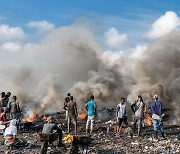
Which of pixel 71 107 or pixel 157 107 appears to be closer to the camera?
pixel 157 107

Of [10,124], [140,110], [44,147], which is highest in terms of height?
[140,110]

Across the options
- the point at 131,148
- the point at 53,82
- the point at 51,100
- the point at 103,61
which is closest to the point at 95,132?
the point at 131,148

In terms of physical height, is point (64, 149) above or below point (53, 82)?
below

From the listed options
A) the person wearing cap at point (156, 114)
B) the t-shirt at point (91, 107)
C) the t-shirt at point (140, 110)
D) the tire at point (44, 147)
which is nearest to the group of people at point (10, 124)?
the tire at point (44, 147)

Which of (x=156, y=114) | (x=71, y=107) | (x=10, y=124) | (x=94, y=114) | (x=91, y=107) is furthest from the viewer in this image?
(x=71, y=107)

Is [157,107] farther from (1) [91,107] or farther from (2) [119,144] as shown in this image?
(1) [91,107]

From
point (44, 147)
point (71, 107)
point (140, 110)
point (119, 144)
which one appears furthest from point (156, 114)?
point (44, 147)

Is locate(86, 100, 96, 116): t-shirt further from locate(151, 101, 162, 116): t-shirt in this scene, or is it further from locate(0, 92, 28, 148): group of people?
locate(0, 92, 28, 148): group of people

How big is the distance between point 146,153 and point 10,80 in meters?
38.7

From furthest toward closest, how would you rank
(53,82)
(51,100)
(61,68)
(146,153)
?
(61,68) < (53,82) < (51,100) < (146,153)

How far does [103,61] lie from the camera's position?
45688mm

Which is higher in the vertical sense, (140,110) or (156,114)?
(140,110)

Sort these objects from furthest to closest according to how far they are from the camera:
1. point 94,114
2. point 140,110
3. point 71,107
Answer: point 71,107
point 94,114
point 140,110

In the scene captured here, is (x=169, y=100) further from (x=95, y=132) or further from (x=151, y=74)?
(x=95, y=132)
